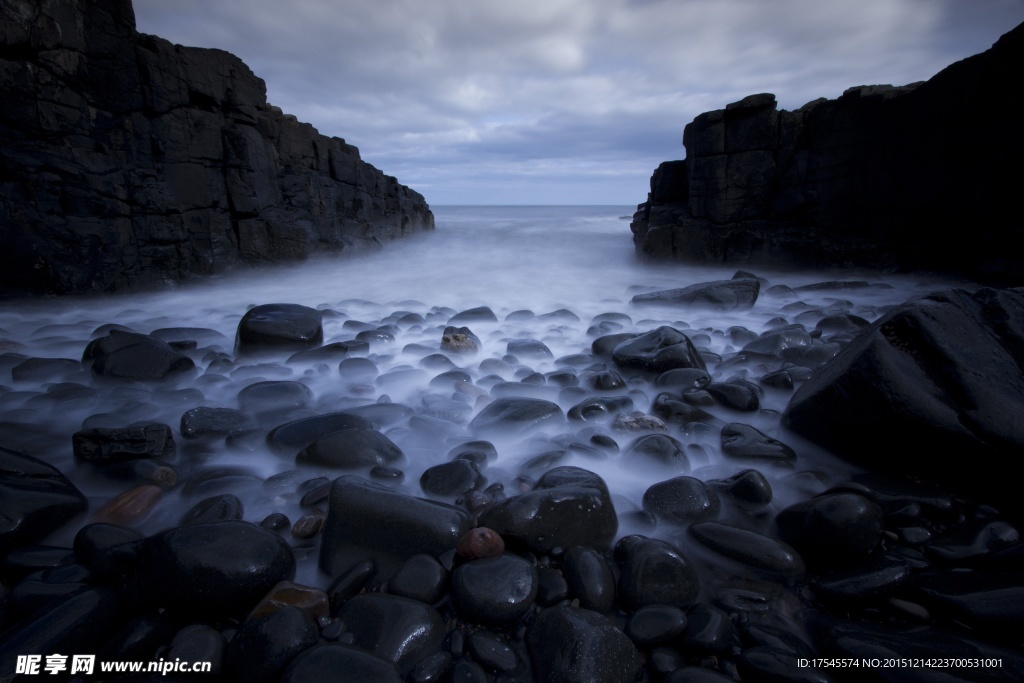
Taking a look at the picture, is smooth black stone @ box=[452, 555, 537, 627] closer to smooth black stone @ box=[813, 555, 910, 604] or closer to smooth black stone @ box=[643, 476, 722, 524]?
smooth black stone @ box=[643, 476, 722, 524]

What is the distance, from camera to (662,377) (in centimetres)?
321

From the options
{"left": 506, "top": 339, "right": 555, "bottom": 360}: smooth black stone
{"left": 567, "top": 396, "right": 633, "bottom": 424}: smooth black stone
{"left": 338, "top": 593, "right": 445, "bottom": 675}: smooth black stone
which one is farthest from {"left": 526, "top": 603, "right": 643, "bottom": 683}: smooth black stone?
{"left": 506, "top": 339, "right": 555, "bottom": 360}: smooth black stone

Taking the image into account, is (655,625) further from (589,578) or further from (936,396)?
(936,396)

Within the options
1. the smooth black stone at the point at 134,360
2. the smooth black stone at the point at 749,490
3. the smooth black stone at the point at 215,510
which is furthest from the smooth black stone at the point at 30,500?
the smooth black stone at the point at 749,490

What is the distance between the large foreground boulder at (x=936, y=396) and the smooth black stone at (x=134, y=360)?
403 centimetres

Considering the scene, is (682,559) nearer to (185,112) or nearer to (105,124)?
(105,124)

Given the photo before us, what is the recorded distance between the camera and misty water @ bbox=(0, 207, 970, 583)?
219 centimetres

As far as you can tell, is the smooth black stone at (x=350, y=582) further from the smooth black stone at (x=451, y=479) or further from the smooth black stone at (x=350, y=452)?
the smooth black stone at (x=350, y=452)

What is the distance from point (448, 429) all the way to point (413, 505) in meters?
0.95

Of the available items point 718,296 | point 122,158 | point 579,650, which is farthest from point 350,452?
point 122,158

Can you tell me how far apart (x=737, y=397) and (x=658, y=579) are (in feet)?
5.38

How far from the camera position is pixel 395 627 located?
4.40ft

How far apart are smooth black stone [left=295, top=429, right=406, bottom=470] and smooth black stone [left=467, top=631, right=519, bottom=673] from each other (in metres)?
1.09

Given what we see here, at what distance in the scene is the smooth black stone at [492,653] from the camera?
1.30 m
